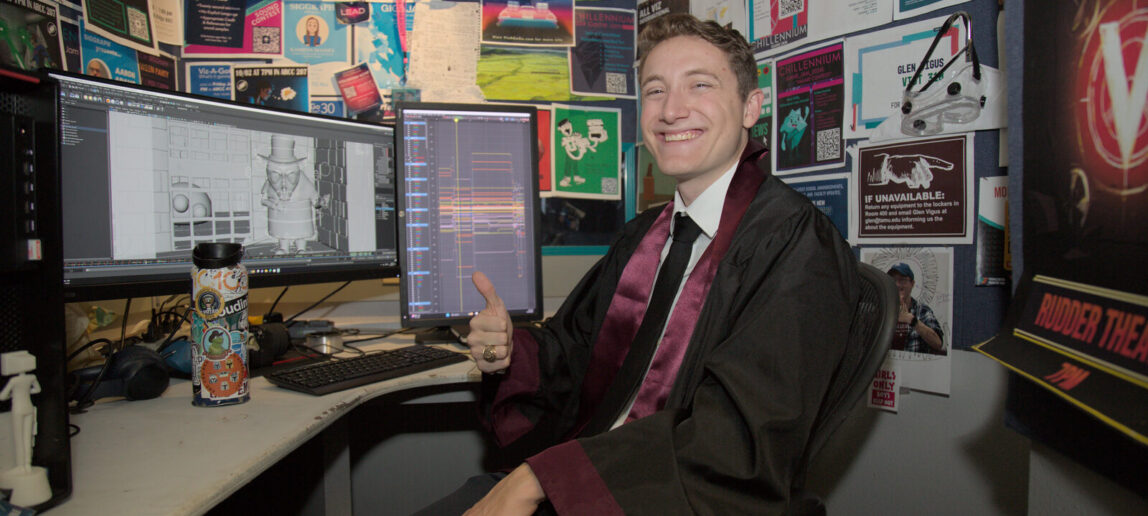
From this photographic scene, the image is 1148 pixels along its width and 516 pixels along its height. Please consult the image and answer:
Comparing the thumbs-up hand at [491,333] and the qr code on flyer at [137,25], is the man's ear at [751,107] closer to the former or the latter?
the thumbs-up hand at [491,333]

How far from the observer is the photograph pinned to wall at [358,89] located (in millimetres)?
1700

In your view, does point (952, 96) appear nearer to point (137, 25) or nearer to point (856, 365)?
point (856, 365)

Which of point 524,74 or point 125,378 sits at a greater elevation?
point 524,74

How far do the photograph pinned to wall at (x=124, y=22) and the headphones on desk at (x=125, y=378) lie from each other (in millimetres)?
819

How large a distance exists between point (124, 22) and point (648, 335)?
1.42 meters

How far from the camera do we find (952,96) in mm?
1060

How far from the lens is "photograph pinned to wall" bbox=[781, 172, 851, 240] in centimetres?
124

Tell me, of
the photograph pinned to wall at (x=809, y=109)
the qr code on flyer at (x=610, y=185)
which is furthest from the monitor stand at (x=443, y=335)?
the photograph pinned to wall at (x=809, y=109)

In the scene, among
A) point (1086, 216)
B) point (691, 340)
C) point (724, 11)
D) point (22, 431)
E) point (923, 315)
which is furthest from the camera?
point (724, 11)

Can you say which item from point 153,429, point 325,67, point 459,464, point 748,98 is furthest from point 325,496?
point 748,98

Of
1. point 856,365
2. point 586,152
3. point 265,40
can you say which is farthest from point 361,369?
point 265,40

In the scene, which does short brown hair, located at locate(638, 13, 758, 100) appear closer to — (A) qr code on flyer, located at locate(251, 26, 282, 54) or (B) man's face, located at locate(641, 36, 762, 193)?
(B) man's face, located at locate(641, 36, 762, 193)

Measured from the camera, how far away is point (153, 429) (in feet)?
2.68

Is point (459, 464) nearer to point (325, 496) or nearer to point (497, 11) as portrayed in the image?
point (325, 496)
